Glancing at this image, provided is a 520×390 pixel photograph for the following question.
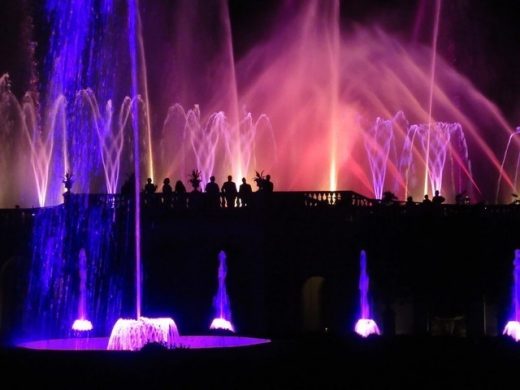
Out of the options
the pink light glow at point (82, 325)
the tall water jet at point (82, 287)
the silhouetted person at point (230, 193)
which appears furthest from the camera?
the tall water jet at point (82, 287)

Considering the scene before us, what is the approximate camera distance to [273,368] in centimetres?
2436

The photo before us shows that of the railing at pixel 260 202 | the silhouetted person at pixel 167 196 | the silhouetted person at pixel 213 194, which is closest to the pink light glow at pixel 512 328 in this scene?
the railing at pixel 260 202

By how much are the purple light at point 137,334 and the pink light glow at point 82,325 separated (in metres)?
11.4

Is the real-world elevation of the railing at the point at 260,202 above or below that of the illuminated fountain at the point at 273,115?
A: below

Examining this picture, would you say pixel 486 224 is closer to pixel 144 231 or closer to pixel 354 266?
pixel 354 266

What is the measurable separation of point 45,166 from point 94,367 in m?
28.3

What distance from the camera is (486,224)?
42.8 m

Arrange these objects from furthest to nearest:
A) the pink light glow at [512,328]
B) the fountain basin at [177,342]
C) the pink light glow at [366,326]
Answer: the pink light glow at [366,326] < the pink light glow at [512,328] < the fountain basin at [177,342]

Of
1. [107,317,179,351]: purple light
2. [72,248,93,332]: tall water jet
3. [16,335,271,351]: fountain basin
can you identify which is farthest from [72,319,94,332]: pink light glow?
[107,317,179,351]: purple light

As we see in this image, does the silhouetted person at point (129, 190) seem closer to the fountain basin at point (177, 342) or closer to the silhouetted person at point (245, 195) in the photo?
the silhouetted person at point (245, 195)

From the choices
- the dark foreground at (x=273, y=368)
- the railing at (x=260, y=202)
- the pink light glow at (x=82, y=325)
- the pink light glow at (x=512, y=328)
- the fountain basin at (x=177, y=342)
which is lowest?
the dark foreground at (x=273, y=368)

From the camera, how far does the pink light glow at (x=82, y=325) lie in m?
40.5

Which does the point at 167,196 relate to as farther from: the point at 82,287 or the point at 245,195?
the point at 82,287

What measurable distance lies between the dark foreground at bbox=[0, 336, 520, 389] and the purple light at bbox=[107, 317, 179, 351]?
404 cm
